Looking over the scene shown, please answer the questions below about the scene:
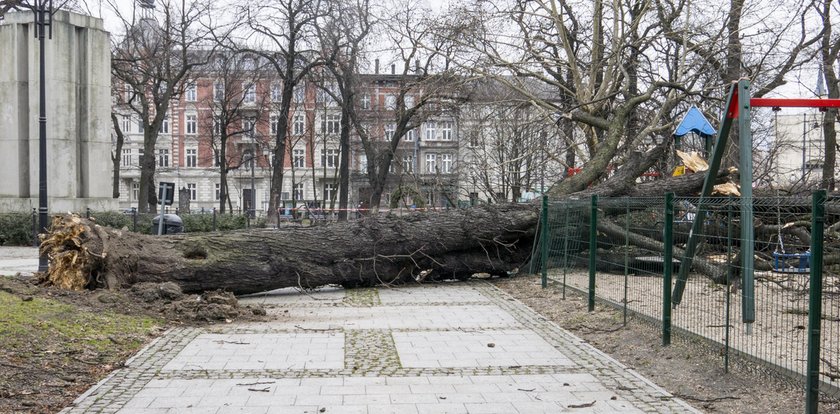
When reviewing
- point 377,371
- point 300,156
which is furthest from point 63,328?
point 300,156

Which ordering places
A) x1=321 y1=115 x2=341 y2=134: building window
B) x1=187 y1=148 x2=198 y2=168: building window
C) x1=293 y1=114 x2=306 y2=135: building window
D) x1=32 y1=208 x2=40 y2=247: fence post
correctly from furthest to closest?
x1=187 y1=148 x2=198 y2=168: building window
x1=293 y1=114 x2=306 y2=135: building window
x1=321 y1=115 x2=341 y2=134: building window
x1=32 y1=208 x2=40 y2=247: fence post

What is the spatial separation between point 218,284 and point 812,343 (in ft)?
29.0

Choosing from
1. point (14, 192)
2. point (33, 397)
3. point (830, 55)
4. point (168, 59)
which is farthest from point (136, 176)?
point (33, 397)

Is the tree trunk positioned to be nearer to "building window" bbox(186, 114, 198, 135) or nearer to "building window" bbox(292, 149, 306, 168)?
"building window" bbox(292, 149, 306, 168)

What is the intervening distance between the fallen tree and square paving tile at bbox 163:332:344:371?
3.05 meters

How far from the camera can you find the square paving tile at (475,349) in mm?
7441

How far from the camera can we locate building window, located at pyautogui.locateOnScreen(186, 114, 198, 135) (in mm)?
73250

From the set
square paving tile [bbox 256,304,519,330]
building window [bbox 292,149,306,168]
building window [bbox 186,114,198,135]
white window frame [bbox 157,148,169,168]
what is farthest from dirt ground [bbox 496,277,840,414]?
white window frame [bbox 157,148,169,168]

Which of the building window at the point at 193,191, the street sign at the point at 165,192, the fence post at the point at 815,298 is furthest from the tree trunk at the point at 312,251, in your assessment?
the building window at the point at 193,191

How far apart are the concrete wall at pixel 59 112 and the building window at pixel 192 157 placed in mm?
46969

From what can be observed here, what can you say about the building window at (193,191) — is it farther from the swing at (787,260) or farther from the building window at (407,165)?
the swing at (787,260)

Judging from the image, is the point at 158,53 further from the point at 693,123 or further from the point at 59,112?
the point at 693,123

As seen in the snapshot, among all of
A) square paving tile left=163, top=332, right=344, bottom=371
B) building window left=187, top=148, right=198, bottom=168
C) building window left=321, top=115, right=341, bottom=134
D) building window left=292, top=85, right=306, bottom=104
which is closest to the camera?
square paving tile left=163, top=332, right=344, bottom=371

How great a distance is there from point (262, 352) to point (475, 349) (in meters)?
2.13
